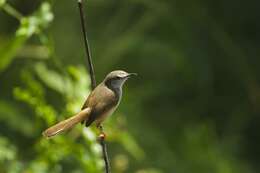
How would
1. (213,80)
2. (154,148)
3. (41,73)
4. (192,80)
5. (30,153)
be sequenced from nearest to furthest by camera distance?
(41,73) < (30,153) < (154,148) < (192,80) < (213,80)

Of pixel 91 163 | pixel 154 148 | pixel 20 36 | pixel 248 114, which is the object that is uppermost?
pixel 248 114

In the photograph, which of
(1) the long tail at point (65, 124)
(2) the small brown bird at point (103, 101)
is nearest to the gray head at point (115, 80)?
(2) the small brown bird at point (103, 101)

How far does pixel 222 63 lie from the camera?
248 inches

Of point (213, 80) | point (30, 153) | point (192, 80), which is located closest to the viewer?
point (30, 153)

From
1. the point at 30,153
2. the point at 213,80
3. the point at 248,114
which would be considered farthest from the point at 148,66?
the point at 30,153

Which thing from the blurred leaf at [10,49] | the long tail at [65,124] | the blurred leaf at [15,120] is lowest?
the long tail at [65,124]

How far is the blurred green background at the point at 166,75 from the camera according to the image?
213 inches

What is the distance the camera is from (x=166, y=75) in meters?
6.30

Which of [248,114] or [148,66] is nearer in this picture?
[248,114]

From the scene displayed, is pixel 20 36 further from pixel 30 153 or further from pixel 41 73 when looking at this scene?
pixel 30 153

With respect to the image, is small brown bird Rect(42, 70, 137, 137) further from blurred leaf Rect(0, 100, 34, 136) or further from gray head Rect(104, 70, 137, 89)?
blurred leaf Rect(0, 100, 34, 136)

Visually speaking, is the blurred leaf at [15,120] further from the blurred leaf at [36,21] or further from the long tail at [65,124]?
the long tail at [65,124]

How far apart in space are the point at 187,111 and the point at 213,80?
437mm

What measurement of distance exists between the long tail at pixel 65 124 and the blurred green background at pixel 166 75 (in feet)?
7.15
